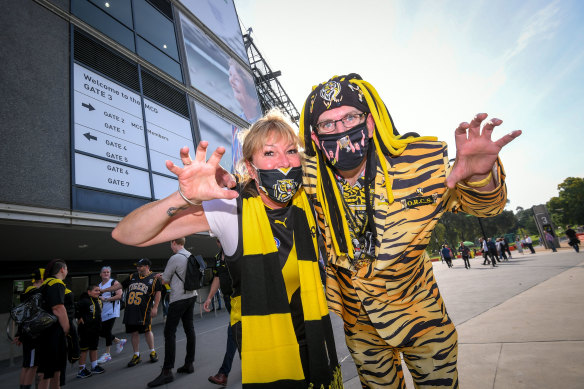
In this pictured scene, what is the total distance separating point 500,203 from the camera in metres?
1.36

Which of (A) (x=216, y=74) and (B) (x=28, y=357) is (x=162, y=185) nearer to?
(B) (x=28, y=357)

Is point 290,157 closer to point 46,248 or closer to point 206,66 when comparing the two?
point 46,248

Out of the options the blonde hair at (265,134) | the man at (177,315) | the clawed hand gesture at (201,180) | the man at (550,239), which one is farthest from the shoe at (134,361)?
the man at (550,239)

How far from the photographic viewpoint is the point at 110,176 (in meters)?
7.14

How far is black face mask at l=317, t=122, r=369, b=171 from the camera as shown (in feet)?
5.09

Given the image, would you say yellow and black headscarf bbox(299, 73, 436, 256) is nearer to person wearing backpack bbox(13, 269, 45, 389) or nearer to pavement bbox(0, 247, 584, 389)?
pavement bbox(0, 247, 584, 389)

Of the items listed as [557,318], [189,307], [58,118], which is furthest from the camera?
[58,118]

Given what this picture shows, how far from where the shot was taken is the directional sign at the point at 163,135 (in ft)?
28.3

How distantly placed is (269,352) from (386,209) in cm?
100

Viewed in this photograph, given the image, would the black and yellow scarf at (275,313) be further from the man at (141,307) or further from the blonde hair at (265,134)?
the man at (141,307)

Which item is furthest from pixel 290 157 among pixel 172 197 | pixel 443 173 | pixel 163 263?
pixel 163 263

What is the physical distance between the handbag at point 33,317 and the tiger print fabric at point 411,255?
4.47 m

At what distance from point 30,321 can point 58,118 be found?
486cm

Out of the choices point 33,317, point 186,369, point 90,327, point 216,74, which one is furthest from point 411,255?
point 216,74
